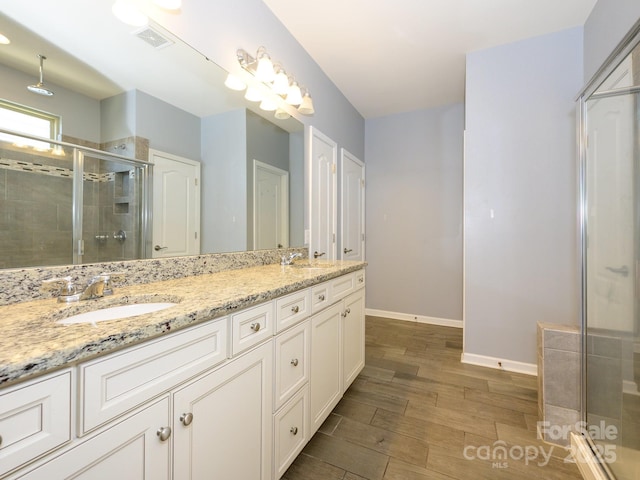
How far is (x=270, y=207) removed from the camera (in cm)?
201

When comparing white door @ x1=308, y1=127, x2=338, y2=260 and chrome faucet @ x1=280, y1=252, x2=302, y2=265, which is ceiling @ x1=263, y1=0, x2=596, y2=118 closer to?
white door @ x1=308, y1=127, x2=338, y2=260

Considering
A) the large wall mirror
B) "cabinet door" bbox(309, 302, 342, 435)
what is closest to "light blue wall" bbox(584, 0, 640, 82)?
the large wall mirror

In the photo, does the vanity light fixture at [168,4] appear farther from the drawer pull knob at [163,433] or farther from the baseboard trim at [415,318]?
the baseboard trim at [415,318]

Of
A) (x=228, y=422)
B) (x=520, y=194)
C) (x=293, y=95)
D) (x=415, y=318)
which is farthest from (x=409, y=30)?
(x=415, y=318)

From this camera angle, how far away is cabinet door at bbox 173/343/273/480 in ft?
2.46

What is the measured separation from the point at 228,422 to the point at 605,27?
118 inches

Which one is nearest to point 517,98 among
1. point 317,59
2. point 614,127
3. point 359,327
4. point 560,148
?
point 560,148

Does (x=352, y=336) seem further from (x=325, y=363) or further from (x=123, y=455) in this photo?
(x=123, y=455)

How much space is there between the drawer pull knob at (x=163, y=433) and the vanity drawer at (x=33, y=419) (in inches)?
8.1

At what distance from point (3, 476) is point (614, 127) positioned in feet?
8.23

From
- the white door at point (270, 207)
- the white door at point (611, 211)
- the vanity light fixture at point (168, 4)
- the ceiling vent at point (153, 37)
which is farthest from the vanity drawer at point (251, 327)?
the white door at point (611, 211)

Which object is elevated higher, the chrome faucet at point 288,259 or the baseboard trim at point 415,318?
the chrome faucet at point 288,259

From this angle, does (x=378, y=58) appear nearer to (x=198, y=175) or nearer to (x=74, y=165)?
(x=198, y=175)

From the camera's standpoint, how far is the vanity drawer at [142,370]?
56 centimetres
